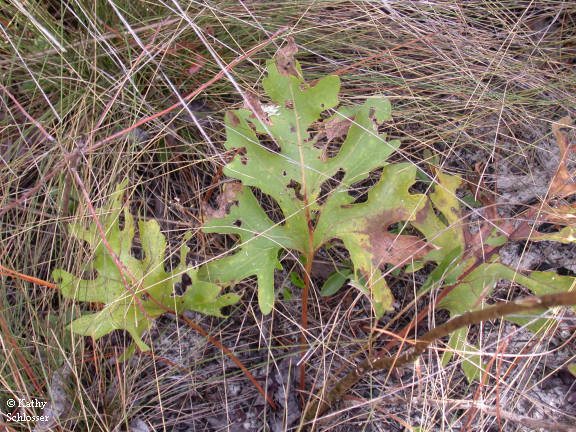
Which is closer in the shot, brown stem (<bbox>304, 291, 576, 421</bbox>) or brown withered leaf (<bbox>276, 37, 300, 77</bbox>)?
brown stem (<bbox>304, 291, 576, 421</bbox>)

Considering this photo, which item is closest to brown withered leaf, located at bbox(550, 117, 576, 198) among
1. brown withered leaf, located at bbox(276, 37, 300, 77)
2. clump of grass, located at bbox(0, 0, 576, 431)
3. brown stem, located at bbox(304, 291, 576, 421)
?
clump of grass, located at bbox(0, 0, 576, 431)

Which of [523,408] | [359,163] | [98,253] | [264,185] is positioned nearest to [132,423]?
[98,253]

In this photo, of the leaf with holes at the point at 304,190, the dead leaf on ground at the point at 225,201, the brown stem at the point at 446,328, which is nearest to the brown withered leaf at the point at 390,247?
the leaf with holes at the point at 304,190

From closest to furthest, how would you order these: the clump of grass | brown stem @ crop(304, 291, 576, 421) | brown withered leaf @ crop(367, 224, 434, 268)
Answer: brown stem @ crop(304, 291, 576, 421)
brown withered leaf @ crop(367, 224, 434, 268)
the clump of grass

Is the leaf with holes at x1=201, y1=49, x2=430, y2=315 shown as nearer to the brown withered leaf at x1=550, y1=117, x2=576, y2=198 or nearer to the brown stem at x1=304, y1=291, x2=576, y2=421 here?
the brown stem at x1=304, y1=291, x2=576, y2=421

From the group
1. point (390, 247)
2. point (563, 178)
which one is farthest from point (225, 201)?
point (563, 178)

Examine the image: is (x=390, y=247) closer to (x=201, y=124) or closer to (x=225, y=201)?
(x=225, y=201)

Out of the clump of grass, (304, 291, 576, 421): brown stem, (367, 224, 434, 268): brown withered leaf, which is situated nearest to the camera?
(304, 291, 576, 421): brown stem
